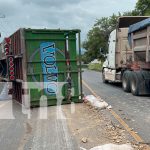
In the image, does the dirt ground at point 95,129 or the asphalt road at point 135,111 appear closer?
the dirt ground at point 95,129

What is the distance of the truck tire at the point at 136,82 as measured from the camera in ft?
51.0

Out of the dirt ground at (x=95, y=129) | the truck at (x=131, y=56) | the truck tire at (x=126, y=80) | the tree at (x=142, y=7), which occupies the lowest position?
the dirt ground at (x=95, y=129)

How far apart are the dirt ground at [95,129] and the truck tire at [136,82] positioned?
431 centimetres

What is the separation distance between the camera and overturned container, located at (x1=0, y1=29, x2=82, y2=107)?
12648 mm

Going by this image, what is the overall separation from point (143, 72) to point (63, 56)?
3.93 metres

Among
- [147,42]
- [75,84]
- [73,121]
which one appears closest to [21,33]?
[75,84]

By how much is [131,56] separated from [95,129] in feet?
29.7

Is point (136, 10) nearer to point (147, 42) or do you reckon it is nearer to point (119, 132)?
point (147, 42)

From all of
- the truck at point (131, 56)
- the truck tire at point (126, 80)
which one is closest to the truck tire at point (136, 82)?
the truck at point (131, 56)

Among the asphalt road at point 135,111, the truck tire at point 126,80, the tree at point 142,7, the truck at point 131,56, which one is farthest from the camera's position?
the tree at point 142,7

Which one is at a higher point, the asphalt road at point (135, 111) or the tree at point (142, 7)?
the tree at point (142, 7)

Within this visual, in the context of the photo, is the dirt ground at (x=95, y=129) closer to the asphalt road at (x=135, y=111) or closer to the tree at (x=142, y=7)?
the asphalt road at (x=135, y=111)

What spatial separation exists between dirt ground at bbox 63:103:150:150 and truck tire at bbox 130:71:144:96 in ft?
14.1

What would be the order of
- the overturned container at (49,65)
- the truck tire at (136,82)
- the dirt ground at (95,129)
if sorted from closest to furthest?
the dirt ground at (95,129) < the overturned container at (49,65) < the truck tire at (136,82)
